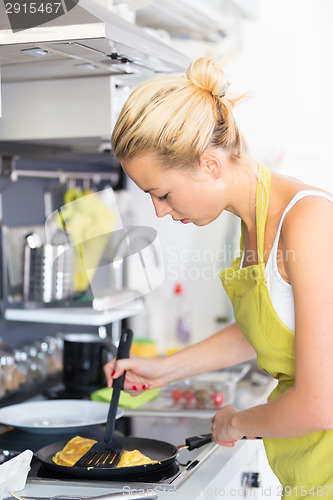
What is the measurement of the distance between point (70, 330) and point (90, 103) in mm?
947

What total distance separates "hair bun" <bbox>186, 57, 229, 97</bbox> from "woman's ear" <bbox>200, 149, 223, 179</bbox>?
0.35 feet

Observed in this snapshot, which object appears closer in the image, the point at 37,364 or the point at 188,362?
the point at 188,362

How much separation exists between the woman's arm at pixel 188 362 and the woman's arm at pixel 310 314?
368mm

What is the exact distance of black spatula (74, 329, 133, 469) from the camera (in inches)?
49.3

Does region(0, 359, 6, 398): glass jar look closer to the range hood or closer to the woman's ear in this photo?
the range hood

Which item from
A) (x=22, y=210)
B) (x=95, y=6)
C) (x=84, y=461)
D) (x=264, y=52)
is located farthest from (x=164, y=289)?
(x=95, y=6)

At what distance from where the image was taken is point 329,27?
7.79 feet

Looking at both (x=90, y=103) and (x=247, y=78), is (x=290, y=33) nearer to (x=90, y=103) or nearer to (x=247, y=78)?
(x=247, y=78)

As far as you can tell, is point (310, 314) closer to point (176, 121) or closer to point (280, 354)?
point (280, 354)

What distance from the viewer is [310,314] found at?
3.18 ft

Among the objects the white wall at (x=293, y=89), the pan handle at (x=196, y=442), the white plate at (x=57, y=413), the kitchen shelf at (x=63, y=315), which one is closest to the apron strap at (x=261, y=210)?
the pan handle at (x=196, y=442)

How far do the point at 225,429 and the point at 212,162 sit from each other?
457mm

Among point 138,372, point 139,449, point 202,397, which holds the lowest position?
point 202,397

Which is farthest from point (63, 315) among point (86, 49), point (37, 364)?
point (86, 49)
